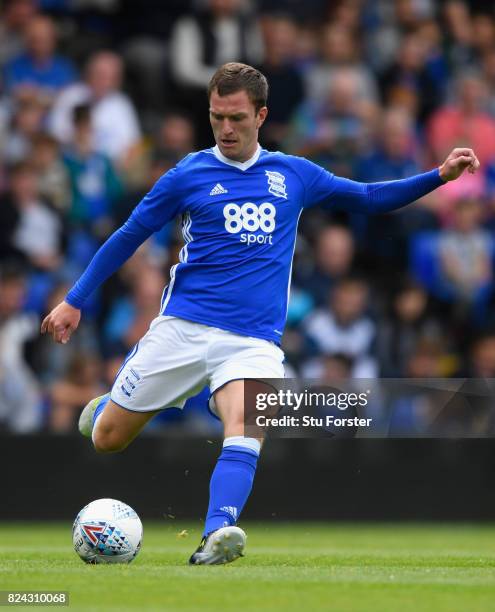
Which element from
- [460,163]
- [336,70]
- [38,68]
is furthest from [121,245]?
[336,70]

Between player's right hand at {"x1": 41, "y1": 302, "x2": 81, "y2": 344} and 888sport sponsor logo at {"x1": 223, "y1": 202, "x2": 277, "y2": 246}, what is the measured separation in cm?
89

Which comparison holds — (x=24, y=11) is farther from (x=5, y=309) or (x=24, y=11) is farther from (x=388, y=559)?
(x=388, y=559)

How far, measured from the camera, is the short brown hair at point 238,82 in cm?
717

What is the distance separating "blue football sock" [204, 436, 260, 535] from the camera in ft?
22.4

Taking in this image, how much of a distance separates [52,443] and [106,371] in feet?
2.64

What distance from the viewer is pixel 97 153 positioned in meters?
13.7

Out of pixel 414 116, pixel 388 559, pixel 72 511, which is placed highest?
pixel 414 116

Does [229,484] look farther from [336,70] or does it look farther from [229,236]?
[336,70]

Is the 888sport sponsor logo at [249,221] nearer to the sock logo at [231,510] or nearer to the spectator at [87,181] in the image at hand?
the sock logo at [231,510]

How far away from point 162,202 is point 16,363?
5180 mm

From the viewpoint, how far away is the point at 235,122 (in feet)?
23.7

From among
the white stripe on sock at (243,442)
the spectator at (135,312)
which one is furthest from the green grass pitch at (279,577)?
the spectator at (135,312)

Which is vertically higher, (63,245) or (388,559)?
(63,245)

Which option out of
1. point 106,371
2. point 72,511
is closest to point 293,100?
point 106,371
